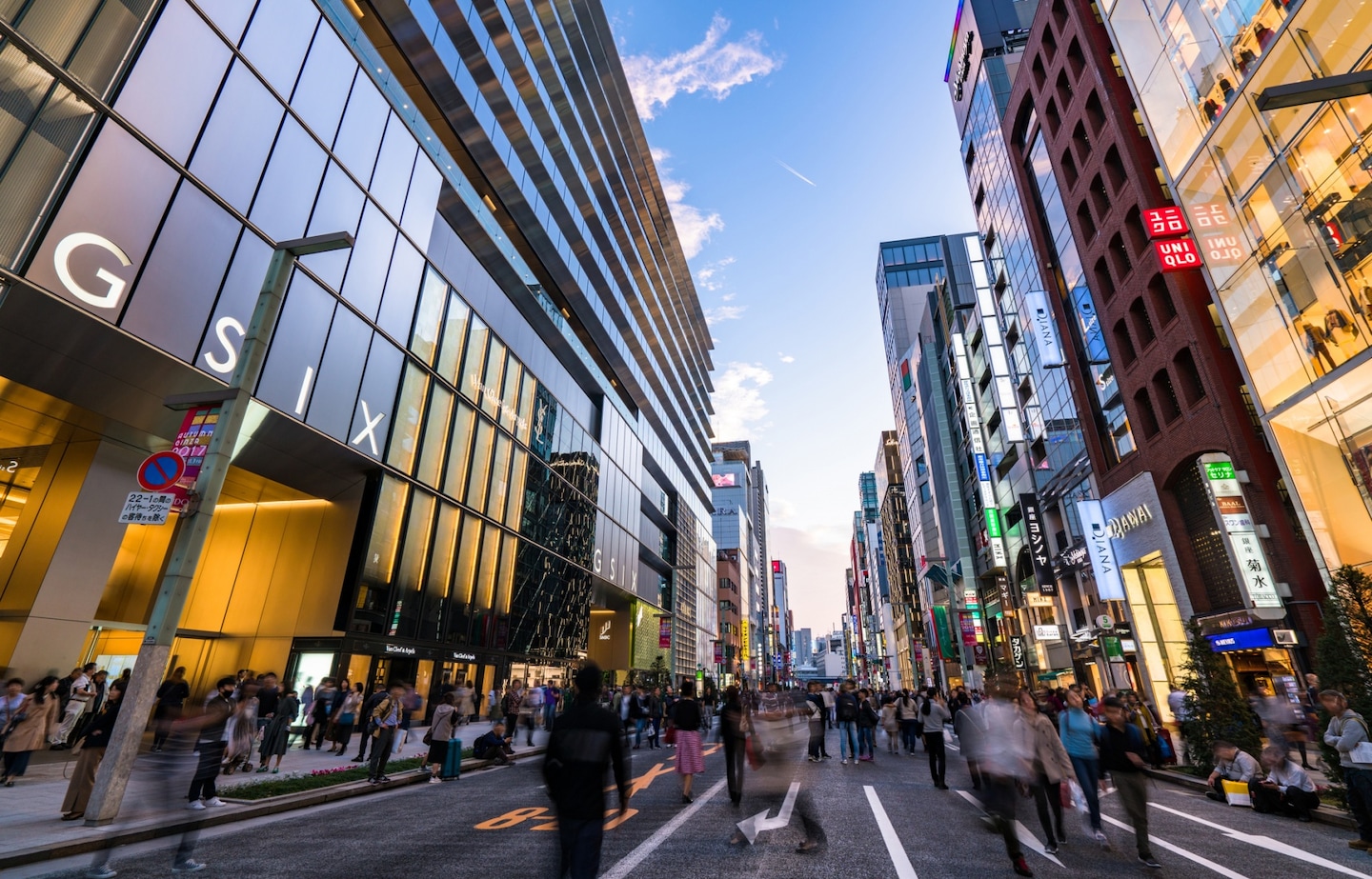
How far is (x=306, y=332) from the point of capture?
17.4 meters

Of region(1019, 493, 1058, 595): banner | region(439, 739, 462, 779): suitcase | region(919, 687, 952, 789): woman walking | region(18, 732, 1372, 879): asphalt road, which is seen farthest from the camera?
region(1019, 493, 1058, 595): banner

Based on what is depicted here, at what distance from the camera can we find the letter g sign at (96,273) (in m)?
11.4

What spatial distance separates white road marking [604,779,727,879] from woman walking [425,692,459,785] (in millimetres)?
5443

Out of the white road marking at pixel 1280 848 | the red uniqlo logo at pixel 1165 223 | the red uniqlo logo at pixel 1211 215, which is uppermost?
the red uniqlo logo at pixel 1165 223

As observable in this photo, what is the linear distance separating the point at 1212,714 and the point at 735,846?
12.6m

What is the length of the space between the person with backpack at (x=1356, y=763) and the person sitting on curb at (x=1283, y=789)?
1.44 m

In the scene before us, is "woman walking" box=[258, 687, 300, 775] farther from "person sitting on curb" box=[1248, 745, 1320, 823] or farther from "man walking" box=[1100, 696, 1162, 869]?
"person sitting on curb" box=[1248, 745, 1320, 823]

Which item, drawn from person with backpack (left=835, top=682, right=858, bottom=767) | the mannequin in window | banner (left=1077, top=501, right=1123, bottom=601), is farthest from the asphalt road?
banner (left=1077, top=501, right=1123, bottom=601)

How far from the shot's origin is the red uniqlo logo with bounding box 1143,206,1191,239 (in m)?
22.5

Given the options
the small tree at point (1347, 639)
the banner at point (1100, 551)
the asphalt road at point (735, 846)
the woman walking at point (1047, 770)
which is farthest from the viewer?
the banner at point (1100, 551)

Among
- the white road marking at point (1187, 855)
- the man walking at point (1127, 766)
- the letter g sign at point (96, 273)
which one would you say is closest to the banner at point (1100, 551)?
the white road marking at point (1187, 855)

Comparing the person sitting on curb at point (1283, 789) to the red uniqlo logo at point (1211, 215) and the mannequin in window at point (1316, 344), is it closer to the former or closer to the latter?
the mannequin in window at point (1316, 344)

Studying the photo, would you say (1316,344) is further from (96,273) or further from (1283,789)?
(96,273)

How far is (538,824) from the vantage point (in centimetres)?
813
